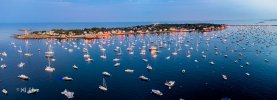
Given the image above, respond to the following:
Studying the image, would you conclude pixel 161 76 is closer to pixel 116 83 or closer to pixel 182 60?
pixel 116 83

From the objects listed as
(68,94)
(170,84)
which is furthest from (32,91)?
(170,84)

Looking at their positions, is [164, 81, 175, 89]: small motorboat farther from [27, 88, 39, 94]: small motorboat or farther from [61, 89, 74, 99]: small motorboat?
[27, 88, 39, 94]: small motorboat

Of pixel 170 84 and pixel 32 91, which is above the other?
pixel 170 84

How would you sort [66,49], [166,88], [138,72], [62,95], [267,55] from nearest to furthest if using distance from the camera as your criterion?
[62,95], [166,88], [138,72], [267,55], [66,49]

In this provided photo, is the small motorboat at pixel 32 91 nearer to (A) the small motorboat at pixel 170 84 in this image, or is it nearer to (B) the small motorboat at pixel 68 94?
(B) the small motorboat at pixel 68 94

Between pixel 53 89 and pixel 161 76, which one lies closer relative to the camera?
pixel 53 89

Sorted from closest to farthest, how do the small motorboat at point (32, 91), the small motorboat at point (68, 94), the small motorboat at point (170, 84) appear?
1. the small motorboat at point (68, 94)
2. the small motorboat at point (32, 91)
3. the small motorboat at point (170, 84)

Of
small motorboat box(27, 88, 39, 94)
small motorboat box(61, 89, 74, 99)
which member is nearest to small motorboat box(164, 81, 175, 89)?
small motorboat box(61, 89, 74, 99)

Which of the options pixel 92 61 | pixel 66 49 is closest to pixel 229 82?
pixel 92 61

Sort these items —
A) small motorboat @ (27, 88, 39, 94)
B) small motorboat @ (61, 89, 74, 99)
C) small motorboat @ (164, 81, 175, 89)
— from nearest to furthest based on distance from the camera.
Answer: small motorboat @ (61, 89, 74, 99) → small motorboat @ (27, 88, 39, 94) → small motorboat @ (164, 81, 175, 89)

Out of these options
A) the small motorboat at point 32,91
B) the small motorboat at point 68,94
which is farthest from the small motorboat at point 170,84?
the small motorboat at point 32,91

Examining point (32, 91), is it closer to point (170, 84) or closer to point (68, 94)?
point (68, 94)
